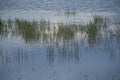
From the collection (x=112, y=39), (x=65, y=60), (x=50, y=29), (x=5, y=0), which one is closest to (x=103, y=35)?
(x=112, y=39)

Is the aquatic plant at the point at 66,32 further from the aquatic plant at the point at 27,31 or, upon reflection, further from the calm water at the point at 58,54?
the aquatic plant at the point at 27,31

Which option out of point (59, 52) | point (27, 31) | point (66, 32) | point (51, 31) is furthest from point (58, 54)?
point (51, 31)

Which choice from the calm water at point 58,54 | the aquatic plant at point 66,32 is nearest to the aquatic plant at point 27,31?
the calm water at point 58,54

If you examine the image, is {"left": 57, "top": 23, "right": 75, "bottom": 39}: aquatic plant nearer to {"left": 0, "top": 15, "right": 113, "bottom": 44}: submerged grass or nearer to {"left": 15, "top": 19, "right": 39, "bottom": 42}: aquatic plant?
{"left": 0, "top": 15, "right": 113, "bottom": 44}: submerged grass

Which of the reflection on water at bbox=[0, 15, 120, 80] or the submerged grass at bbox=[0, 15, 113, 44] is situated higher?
the submerged grass at bbox=[0, 15, 113, 44]

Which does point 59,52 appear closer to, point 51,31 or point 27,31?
point 27,31

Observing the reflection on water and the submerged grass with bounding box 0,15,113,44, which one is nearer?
the reflection on water

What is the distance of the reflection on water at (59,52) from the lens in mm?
7352

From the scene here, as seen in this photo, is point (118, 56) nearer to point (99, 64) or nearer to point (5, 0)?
point (99, 64)

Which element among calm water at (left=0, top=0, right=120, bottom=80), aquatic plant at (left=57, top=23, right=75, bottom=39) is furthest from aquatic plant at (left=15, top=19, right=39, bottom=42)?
aquatic plant at (left=57, top=23, right=75, bottom=39)

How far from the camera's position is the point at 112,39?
1055 cm

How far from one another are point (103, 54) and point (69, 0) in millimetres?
21195

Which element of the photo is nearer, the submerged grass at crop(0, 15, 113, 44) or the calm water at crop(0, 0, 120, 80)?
the calm water at crop(0, 0, 120, 80)

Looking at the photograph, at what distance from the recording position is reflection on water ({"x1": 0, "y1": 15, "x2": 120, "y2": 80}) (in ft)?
24.1
